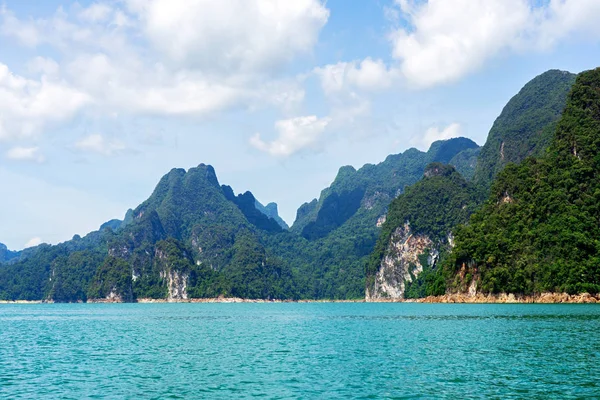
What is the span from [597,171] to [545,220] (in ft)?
46.2

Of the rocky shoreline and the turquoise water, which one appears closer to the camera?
the turquoise water

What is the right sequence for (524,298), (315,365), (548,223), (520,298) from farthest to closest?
(548,223), (520,298), (524,298), (315,365)

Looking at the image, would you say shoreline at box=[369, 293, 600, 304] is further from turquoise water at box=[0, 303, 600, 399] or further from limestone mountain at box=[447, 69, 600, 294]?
turquoise water at box=[0, 303, 600, 399]

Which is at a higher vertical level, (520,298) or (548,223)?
(548,223)

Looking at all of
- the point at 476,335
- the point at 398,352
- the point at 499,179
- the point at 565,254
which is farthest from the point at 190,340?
the point at 499,179

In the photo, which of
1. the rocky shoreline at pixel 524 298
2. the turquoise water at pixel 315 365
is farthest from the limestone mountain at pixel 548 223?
the turquoise water at pixel 315 365

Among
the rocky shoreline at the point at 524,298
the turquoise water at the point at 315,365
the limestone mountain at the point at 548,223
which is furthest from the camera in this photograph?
the limestone mountain at the point at 548,223

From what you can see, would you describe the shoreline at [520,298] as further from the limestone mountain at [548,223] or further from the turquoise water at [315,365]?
the turquoise water at [315,365]

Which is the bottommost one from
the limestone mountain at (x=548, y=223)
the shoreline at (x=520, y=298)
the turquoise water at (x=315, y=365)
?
the turquoise water at (x=315, y=365)

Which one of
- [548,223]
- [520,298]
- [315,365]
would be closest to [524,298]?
[520,298]

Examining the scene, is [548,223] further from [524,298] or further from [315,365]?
[315,365]

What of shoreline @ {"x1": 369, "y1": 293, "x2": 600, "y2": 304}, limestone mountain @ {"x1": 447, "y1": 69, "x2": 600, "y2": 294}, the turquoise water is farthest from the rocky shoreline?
the turquoise water

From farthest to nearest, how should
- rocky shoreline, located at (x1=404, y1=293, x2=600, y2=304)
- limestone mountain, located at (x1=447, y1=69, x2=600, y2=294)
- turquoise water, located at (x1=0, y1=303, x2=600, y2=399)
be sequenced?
limestone mountain, located at (x1=447, y1=69, x2=600, y2=294) < rocky shoreline, located at (x1=404, y1=293, x2=600, y2=304) < turquoise water, located at (x1=0, y1=303, x2=600, y2=399)

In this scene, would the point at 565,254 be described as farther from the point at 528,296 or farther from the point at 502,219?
the point at 502,219
